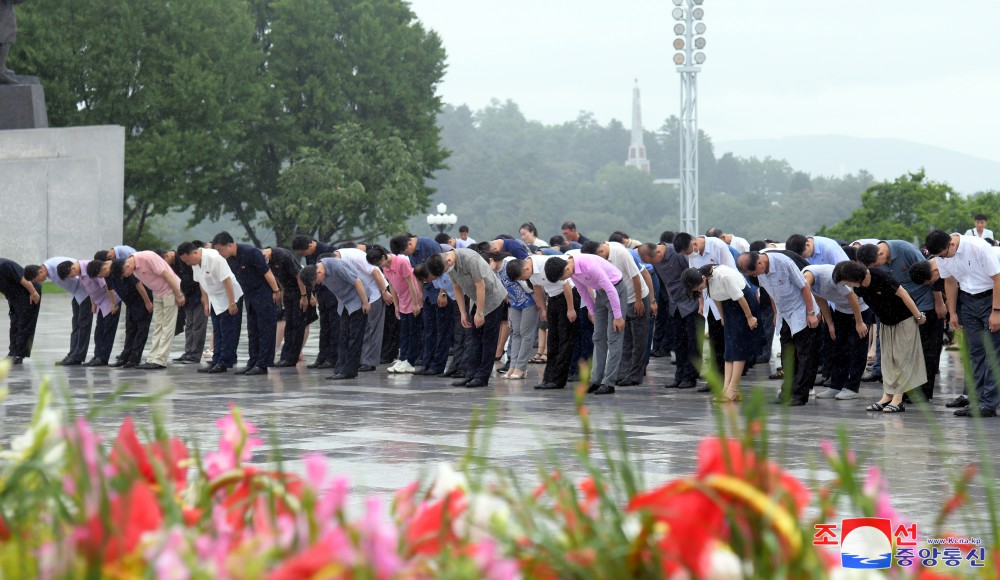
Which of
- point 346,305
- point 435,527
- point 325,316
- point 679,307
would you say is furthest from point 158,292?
point 435,527

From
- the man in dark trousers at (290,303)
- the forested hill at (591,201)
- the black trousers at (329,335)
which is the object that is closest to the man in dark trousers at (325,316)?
the black trousers at (329,335)

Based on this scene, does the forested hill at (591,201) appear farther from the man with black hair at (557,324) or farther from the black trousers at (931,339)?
the black trousers at (931,339)

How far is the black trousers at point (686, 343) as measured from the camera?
15.8 meters

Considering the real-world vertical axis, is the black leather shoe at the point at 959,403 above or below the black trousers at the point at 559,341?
below

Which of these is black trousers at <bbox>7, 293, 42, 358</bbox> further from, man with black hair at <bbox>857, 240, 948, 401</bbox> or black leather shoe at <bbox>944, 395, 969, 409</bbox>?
black leather shoe at <bbox>944, 395, 969, 409</bbox>

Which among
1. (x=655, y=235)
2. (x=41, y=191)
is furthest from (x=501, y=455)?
(x=655, y=235)

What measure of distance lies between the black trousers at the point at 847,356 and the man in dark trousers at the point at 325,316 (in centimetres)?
662

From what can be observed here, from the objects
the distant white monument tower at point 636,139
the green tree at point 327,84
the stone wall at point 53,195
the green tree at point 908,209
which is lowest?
the stone wall at point 53,195

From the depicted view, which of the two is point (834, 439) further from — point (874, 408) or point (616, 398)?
point (616, 398)

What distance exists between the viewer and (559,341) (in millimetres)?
15719

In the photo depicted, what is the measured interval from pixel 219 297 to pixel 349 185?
1336 inches

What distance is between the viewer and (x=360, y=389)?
15.5 meters

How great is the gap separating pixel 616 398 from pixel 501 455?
5.05m

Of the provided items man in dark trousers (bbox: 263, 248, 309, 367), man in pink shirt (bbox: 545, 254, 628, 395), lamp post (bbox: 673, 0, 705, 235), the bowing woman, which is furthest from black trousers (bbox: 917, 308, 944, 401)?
lamp post (bbox: 673, 0, 705, 235)
